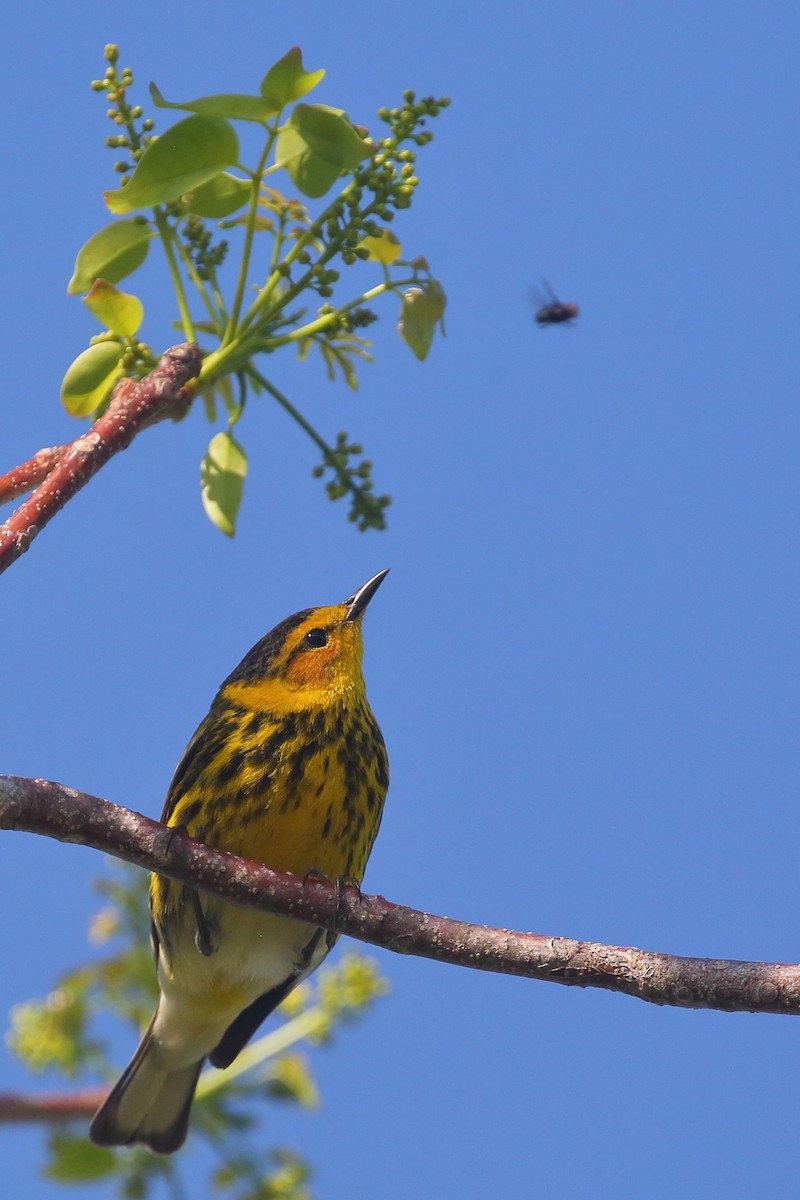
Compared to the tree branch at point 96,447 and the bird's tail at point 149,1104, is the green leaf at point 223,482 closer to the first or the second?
the tree branch at point 96,447

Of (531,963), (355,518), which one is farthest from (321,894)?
(355,518)

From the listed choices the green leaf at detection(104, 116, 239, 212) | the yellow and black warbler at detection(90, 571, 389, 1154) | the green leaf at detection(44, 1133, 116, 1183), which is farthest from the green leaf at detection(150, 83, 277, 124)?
the green leaf at detection(44, 1133, 116, 1183)

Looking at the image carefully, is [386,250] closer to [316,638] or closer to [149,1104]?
[316,638]

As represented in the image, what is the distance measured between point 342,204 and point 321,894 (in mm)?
1757

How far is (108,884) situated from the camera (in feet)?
14.8

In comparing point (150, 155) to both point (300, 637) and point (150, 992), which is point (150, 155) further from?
point (150, 992)

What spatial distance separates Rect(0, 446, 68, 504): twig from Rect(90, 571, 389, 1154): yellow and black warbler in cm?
154

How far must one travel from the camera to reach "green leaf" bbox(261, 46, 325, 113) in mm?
3176

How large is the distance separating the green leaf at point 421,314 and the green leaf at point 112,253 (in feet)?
2.44

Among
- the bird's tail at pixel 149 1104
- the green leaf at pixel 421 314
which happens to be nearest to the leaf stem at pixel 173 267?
the green leaf at pixel 421 314

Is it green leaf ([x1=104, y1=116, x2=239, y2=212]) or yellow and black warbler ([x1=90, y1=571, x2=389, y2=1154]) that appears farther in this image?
yellow and black warbler ([x1=90, y1=571, x2=389, y2=1154])

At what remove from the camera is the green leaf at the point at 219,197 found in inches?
136

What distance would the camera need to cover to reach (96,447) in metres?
2.99

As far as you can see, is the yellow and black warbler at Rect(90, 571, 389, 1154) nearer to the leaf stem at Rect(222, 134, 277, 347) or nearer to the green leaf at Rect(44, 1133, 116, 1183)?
the green leaf at Rect(44, 1133, 116, 1183)
